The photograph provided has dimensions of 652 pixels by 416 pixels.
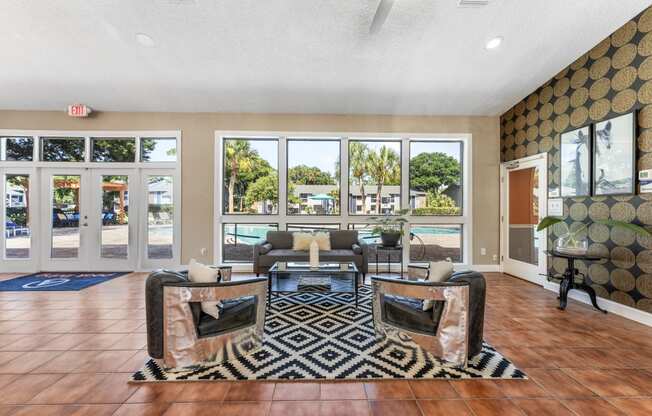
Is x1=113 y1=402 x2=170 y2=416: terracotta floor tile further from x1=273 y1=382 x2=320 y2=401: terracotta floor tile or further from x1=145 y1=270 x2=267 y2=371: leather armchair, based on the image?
x1=273 y1=382 x2=320 y2=401: terracotta floor tile

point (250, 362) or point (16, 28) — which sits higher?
point (16, 28)

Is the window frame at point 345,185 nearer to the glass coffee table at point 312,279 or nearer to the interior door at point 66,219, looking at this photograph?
the glass coffee table at point 312,279

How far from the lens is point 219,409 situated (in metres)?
1.74

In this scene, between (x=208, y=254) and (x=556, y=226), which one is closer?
(x=556, y=226)

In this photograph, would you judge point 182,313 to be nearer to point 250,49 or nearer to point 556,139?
point 250,49

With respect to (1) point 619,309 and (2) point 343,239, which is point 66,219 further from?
(1) point 619,309

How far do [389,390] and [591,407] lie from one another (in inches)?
49.1

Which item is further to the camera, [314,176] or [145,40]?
Answer: [314,176]

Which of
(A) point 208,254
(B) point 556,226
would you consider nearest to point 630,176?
(B) point 556,226

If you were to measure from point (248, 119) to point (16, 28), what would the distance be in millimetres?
3040

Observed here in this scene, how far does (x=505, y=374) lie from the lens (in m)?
2.10

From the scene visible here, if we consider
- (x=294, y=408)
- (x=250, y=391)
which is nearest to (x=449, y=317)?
(x=294, y=408)

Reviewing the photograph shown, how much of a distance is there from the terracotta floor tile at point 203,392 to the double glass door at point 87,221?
433 cm

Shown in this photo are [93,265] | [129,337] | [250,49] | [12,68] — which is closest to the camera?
[129,337]
